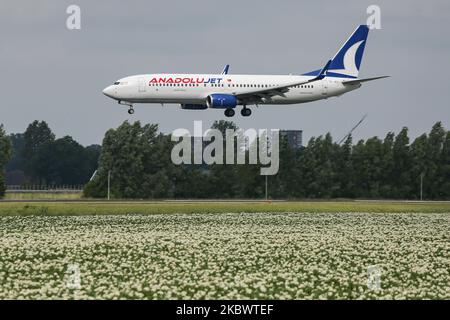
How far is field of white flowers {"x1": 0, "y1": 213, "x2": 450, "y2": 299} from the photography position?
27.0 metres

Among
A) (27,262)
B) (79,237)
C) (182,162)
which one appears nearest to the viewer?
(27,262)

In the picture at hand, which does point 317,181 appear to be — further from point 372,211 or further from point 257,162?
point 372,211

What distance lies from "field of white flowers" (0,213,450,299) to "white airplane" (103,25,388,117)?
38486 millimetres

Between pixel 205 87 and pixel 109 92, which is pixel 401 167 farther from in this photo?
pixel 109 92

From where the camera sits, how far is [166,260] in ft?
109

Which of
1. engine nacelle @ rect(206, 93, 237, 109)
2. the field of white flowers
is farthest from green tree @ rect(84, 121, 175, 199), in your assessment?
the field of white flowers

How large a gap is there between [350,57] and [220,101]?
841 inches

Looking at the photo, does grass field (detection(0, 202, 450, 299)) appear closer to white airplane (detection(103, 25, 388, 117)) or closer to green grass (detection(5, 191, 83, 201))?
white airplane (detection(103, 25, 388, 117))

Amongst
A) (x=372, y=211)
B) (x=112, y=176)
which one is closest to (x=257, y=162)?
(x=112, y=176)

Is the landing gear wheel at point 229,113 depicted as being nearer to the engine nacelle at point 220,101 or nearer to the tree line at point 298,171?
the engine nacelle at point 220,101

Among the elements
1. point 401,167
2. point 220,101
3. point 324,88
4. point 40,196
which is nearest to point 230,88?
point 220,101

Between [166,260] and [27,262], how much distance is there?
4295 mm

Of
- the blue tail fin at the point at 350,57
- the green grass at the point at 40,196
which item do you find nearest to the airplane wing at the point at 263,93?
the blue tail fin at the point at 350,57

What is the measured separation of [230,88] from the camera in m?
95.7
